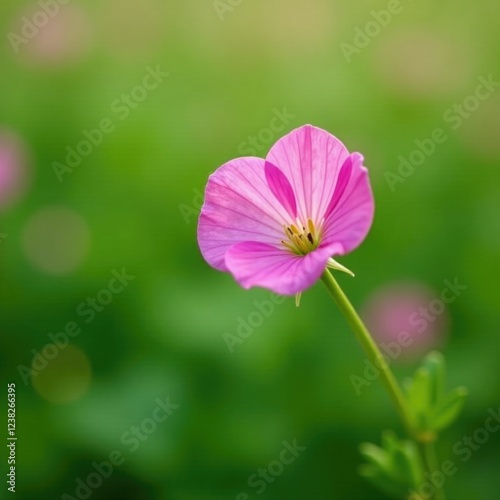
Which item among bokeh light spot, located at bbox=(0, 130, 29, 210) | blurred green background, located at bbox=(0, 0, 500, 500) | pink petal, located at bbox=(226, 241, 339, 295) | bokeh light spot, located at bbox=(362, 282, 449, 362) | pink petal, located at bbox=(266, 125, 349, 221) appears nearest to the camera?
pink petal, located at bbox=(226, 241, 339, 295)

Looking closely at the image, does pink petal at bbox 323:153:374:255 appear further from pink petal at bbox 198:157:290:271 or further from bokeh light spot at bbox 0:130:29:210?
bokeh light spot at bbox 0:130:29:210

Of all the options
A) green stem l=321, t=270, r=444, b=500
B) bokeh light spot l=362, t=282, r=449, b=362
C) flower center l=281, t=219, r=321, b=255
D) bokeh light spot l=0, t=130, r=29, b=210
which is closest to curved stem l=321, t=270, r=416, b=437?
green stem l=321, t=270, r=444, b=500

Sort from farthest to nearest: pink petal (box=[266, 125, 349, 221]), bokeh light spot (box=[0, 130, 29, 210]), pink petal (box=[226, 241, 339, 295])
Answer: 1. bokeh light spot (box=[0, 130, 29, 210])
2. pink petal (box=[266, 125, 349, 221])
3. pink petal (box=[226, 241, 339, 295])

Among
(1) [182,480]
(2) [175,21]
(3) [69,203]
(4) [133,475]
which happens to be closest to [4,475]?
(4) [133,475]

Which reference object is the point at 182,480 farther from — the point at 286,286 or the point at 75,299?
the point at 286,286

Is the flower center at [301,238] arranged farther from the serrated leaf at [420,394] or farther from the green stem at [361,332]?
the serrated leaf at [420,394]

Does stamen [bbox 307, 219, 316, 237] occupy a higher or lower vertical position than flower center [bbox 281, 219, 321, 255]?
higher
